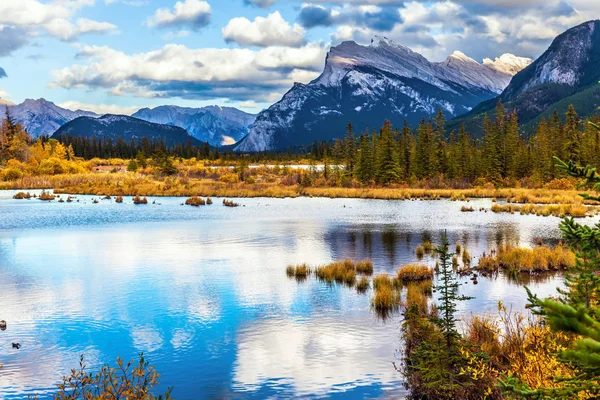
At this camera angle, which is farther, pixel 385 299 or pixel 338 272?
pixel 338 272

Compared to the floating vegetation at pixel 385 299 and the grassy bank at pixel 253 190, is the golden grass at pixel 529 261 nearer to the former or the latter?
the floating vegetation at pixel 385 299

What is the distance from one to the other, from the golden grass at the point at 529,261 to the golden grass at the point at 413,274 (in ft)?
12.3

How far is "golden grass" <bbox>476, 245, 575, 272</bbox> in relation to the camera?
96.2 ft

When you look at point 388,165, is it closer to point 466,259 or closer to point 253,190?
point 253,190

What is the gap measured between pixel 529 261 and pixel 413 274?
7.29 m

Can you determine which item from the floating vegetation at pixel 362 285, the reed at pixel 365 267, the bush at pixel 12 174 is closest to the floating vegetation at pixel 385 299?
the floating vegetation at pixel 362 285

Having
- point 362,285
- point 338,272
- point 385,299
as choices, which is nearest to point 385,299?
point 385,299

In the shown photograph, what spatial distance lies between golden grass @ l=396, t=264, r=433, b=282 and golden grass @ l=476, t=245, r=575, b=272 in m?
3.75

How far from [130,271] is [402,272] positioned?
15508 millimetres

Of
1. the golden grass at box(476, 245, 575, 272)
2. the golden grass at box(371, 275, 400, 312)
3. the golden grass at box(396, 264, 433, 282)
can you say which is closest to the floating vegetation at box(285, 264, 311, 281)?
the golden grass at box(396, 264, 433, 282)

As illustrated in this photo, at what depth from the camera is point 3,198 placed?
3115 inches

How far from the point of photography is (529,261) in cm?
2958

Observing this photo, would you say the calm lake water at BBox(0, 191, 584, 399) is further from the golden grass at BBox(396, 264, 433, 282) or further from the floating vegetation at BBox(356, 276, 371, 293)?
the golden grass at BBox(396, 264, 433, 282)

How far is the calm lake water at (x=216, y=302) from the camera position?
1586 cm
